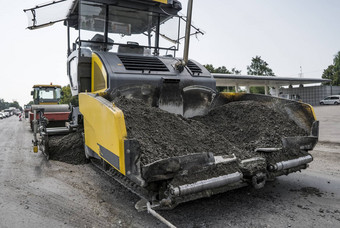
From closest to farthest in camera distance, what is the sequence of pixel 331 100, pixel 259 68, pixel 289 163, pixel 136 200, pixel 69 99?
Result: pixel 289 163 < pixel 136 200 < pixel 69 99 < pixel 331 100 < pixel 259 68

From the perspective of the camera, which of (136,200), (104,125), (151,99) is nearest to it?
(104,125)

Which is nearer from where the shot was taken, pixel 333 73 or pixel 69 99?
pixel 69 99

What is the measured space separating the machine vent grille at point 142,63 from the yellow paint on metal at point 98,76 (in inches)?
14.6

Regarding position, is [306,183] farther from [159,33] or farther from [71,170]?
[71,170]

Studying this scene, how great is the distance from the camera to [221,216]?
119 inches

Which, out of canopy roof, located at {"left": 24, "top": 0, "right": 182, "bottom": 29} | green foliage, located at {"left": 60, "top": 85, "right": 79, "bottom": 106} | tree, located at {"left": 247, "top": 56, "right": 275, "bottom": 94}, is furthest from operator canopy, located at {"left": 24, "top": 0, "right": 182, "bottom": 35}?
tree, located at {"left": 247, "top": 56, "right": 275, "bottom": 94}

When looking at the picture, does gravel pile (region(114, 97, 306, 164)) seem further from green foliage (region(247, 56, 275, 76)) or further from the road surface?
green foliage (region(247, 56, 275, 76))

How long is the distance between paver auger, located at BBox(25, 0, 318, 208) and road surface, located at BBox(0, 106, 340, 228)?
1.11 feet

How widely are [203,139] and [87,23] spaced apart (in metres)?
3.09

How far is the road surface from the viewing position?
2939 millimetres

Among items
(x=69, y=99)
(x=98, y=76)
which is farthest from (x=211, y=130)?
(x=69, y=99)

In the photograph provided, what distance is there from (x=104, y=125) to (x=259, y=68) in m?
52.9

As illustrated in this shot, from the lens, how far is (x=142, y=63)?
4.65 metres

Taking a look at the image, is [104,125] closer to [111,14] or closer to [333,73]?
[111,14]
